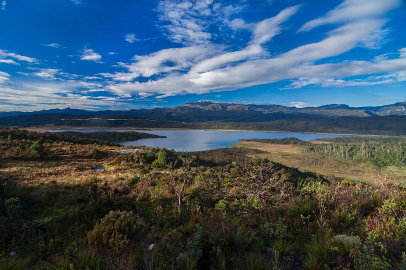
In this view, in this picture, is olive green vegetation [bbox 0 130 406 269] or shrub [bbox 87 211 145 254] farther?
shrub [bbox 87 211 145 254]

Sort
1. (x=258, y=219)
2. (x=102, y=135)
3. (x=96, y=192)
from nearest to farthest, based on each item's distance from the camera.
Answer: (x=258, y=219), (x=96, y=192), (x=102, y=135)

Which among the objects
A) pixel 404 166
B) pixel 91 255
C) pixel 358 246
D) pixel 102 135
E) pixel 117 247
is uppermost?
pixel 358 246

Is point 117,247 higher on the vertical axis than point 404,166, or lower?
higher

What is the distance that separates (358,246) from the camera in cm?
286

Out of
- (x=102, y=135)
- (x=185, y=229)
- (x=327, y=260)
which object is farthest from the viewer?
(x=102, y=135)

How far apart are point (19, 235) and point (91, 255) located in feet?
12.8

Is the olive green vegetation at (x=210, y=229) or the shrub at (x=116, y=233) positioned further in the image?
the shrub at (x=116, y=233)

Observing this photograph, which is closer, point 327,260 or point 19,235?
point 327,260

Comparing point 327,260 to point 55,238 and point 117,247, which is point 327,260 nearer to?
point 117,247

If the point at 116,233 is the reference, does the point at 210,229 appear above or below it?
above

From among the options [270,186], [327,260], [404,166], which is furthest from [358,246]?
[404,166]

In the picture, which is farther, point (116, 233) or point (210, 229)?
point (116, 233)

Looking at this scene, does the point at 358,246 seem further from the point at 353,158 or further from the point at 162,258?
the point at 353,158

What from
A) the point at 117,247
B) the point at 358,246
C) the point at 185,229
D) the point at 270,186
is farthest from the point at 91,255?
the point at 270,186
